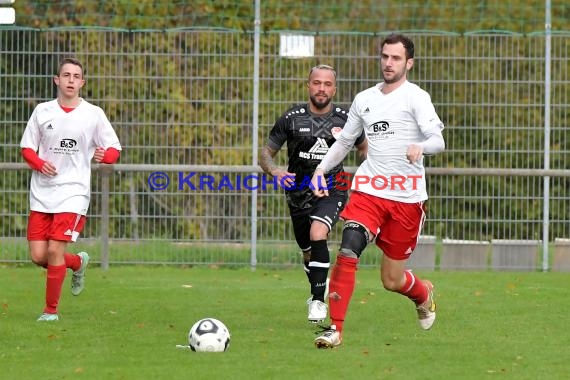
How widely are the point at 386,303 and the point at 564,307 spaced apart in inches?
60.9

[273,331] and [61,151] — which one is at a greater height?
[61,151]

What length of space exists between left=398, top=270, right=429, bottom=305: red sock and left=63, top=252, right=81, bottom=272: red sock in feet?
9.98

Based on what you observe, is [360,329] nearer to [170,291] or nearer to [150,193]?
[170,291]

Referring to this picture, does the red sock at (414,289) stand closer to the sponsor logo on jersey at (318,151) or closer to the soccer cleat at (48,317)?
→ the sponsor logo on jersey at (318,151)

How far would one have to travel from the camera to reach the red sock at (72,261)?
Answer: 11.4 metres

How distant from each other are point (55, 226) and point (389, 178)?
2.93 metres

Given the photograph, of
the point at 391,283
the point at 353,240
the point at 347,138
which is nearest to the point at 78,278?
the point at 347,138

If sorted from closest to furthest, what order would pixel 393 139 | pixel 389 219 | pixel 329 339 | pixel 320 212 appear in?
pixel 329 339 → pixel 393 139 → pixel 389 219 → pixel 320 212

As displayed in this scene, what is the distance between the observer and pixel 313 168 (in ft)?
36.3

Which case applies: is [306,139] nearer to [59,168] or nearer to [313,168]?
[313,168]

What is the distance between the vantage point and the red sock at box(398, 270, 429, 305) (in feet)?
32.1

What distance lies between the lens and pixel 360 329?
33.7 ft

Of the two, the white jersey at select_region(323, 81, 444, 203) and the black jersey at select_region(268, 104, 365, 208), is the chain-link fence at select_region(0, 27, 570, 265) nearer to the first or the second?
the black jersey at select_region(268, 104, 365, 208)

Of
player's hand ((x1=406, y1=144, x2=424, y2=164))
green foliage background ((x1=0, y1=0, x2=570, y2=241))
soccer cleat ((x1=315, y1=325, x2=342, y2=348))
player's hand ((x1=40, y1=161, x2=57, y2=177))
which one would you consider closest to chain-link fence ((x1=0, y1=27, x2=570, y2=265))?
green foliage background ((x1=0, y1=0, x2=570, y2=241))
